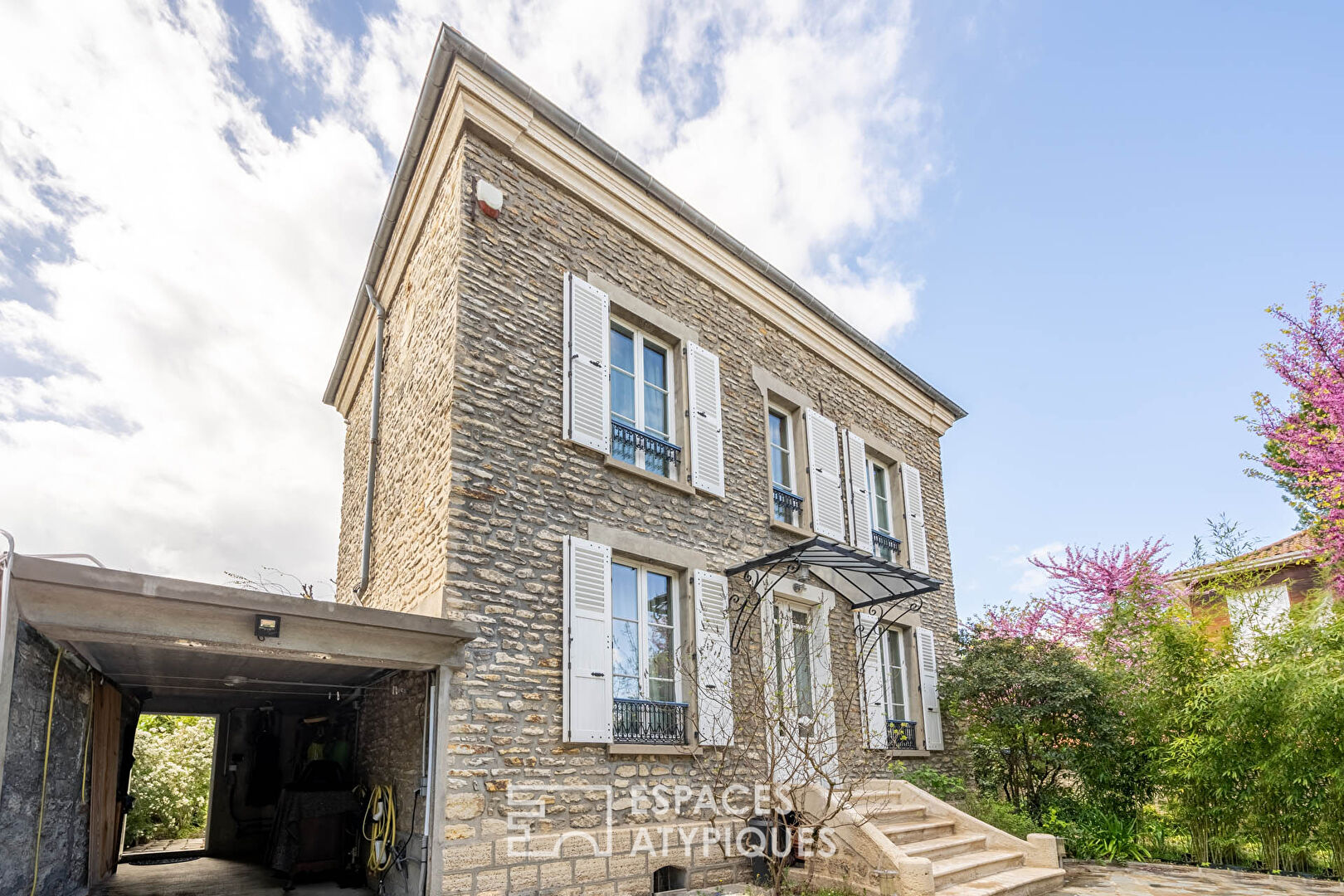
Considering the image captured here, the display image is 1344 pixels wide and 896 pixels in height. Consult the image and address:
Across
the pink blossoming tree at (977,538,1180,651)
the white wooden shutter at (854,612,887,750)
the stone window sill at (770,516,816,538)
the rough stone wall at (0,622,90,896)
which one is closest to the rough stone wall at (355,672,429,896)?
the rough stone wall at (0,622,90,896)

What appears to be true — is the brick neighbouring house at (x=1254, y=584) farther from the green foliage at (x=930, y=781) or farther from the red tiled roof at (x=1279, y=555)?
the green foliage at (x=930, y=781)

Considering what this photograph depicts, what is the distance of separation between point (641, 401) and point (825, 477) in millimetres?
2857

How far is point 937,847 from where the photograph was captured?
24.5ft

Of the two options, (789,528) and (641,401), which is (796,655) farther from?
(641,401)

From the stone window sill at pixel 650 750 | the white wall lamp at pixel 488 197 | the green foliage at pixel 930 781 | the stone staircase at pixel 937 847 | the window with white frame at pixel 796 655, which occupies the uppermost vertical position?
the white wall lamp at pixel 488 197

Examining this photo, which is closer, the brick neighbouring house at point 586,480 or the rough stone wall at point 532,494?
the rough stone wall at point 532,494

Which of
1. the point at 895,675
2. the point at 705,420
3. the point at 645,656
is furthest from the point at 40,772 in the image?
the point at 895,675

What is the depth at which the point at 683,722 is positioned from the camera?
7105 mm

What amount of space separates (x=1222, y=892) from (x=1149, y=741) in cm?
226

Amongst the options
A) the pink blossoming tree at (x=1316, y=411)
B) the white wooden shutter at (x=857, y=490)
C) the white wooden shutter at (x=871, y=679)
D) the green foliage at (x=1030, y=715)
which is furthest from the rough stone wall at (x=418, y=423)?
the pink blossoming tree at (x=1316, y=411)

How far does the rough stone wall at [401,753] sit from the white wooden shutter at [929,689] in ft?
20.5

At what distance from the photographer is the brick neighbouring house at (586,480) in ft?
19.9

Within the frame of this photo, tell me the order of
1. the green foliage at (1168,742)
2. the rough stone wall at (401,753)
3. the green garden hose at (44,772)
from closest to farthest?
the green garden hose at (44,772) → the rough stone wall at (401,753) → the green foliage at (1168,742)

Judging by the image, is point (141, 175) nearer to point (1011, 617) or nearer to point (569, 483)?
point (569, 483)
